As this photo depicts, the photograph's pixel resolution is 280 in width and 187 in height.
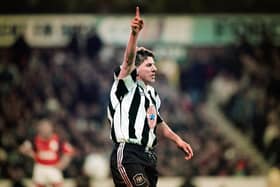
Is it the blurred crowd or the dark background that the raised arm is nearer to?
the blurred crowd

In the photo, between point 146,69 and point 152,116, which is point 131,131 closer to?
point 152,116

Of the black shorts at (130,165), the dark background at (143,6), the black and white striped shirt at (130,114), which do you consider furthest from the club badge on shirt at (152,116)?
the dark background at (143,6)

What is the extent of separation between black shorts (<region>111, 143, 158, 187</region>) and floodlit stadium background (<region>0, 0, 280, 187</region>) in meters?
9.51

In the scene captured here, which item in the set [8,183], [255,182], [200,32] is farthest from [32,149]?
[200,32]

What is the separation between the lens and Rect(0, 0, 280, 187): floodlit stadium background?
56.3 feet

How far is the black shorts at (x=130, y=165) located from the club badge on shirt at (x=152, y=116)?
0.76 ft

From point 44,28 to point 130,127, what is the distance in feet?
35.2

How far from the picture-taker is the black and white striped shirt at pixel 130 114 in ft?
23.2

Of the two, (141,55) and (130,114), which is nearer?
(130,114)

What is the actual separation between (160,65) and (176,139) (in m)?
10.2

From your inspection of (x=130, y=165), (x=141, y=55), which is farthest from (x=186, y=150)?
(x=141, y=55)

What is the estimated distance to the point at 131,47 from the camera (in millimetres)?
6684

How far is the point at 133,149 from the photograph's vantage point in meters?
7.09

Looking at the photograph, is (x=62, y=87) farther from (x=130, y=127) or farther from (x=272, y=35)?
(x=130, y=127)
